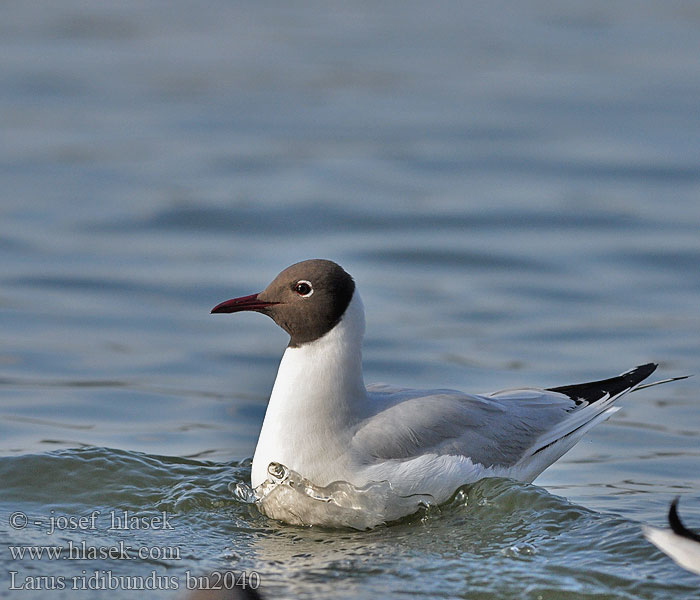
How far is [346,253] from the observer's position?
13.2 metres

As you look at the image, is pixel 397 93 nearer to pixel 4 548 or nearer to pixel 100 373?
pixel 100 373

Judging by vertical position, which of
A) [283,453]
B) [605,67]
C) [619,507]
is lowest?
[619,507]

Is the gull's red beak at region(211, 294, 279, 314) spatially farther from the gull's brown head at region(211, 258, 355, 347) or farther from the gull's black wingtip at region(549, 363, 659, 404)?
the gull's black wingtip at region(549, 363, 659, 404)

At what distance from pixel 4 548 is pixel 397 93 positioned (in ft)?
41.4

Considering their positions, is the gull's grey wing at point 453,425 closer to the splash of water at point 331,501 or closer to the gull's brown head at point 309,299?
the splash of water at point 331,501

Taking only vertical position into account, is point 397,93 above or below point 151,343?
above

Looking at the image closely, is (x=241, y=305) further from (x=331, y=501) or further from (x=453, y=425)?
(x=453, y=425)

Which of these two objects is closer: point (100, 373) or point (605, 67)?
point (100, 373)

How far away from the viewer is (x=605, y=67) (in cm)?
1908

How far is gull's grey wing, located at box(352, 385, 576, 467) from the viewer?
7.30m

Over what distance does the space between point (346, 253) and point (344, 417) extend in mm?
6028

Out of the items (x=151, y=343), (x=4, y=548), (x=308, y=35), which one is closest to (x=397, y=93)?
(x=308, y=35)

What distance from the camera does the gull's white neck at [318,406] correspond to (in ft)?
23.5

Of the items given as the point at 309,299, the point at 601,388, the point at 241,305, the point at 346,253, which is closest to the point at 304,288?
the point at 309,299
